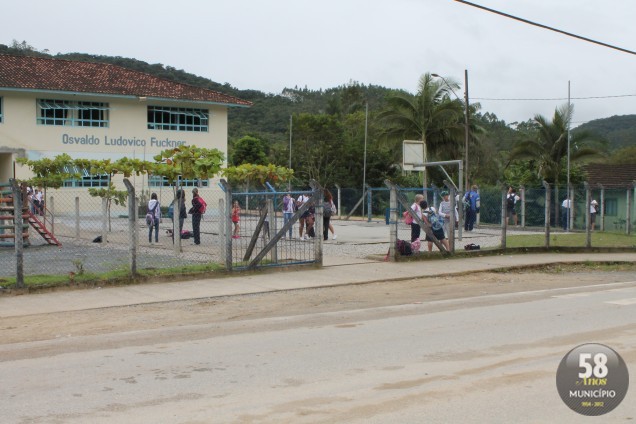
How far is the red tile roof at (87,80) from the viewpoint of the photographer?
1761 inches

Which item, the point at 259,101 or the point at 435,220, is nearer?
the point at 435,220

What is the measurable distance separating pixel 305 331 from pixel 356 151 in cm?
5181

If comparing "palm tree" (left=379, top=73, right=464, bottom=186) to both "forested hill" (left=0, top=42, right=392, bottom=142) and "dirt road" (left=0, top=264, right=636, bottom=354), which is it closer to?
"dirt road" (left=0, top=264, right=636, bottom=354)

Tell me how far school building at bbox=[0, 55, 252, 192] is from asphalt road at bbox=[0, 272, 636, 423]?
35.0 metres

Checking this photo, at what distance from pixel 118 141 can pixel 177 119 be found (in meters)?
4.46

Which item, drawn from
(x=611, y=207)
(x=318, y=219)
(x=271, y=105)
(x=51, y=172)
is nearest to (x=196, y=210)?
(x=318, y=219)

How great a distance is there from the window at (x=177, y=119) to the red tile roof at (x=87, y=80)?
129 centimetres

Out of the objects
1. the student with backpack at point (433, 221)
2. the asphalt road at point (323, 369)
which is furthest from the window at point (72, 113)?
the asphalt road at point (323, 369)

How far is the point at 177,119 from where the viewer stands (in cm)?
5062

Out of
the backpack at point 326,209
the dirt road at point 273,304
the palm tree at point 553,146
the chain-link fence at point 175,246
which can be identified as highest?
the palm tree at point 553,146

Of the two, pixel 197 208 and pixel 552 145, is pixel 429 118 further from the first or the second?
pixel 197 208

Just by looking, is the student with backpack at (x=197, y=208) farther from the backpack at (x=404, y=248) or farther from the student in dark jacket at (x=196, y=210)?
the backpack at (x=404, y=248)

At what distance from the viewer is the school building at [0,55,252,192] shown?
44.5 m

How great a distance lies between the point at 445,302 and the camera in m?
12.6
